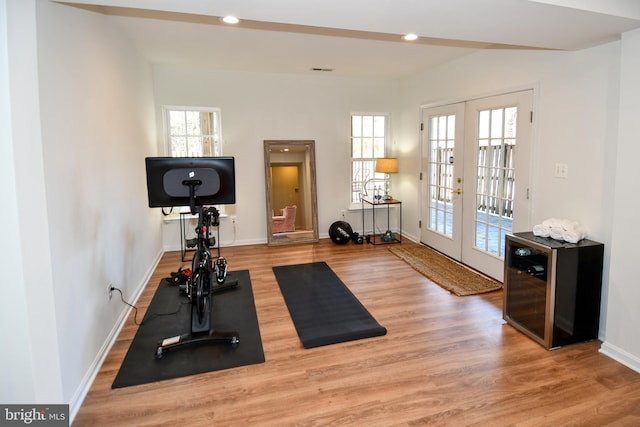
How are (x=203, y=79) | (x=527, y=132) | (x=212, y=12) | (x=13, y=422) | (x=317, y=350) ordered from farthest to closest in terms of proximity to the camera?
(x=203, y=79) → (x=527, y=132) → (x=317, y=350) → (x=212, y=12) → (x=13, y=422)

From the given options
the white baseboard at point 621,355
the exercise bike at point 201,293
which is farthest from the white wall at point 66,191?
the white baseboard at point 621,355

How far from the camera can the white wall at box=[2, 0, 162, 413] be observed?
6.11 feet

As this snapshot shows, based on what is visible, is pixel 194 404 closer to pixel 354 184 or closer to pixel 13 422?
pixel 13 422

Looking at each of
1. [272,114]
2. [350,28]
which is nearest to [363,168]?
[272,114]

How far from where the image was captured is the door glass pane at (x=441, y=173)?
195 inches

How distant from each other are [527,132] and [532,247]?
128 cm

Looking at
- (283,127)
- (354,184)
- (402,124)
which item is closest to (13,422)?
(283,127)

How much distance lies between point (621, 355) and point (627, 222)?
931 mm

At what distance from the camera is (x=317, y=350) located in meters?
2.88

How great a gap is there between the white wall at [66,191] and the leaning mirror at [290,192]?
2531mm

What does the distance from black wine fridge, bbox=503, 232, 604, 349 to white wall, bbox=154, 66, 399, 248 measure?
351 cm

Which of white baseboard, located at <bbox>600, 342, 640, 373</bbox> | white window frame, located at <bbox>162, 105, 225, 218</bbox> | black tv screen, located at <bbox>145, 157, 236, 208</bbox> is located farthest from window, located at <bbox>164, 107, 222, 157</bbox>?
white baseboard, located at <bbox>600, 342, 640, 373</bbox>

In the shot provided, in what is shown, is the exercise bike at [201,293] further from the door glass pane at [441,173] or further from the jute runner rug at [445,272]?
the door glass pane at [441,173]

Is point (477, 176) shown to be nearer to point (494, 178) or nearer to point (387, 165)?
point (494, 178)
